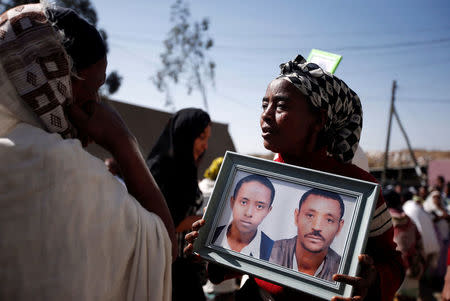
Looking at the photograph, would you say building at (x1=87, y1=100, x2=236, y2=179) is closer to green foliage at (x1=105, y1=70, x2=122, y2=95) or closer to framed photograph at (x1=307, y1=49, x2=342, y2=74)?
framed photograph at (x1=307, y1=49, x2=342, y2=74)

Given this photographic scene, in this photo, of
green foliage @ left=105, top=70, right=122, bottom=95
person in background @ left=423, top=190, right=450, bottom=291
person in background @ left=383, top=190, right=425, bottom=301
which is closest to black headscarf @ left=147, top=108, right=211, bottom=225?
person in background @ left=383, top=190, right=425, bottom=301

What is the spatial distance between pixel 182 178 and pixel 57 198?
1.58m

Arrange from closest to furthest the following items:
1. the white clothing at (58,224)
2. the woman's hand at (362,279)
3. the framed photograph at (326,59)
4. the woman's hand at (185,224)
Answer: the white clothing at (58,224)
the woman's hand at (362,279)
the framed photograph at (326,59)
the woman's hand at (185,224)

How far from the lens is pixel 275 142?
1.65m

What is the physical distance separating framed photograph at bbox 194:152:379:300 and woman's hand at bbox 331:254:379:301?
2cm

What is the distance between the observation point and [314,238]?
1.32 meters

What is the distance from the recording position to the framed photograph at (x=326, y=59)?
221 cm

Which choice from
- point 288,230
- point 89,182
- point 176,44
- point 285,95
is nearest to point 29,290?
point 89,182

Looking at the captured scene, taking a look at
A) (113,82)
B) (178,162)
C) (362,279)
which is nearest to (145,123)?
(178,162)

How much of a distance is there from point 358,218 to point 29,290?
116 centimetres

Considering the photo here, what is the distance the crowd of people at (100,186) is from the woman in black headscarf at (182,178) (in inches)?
35.4

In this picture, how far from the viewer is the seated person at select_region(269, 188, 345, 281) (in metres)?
1.28

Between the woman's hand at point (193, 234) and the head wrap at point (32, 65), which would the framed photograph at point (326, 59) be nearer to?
the woman's hand at point (193, 234)

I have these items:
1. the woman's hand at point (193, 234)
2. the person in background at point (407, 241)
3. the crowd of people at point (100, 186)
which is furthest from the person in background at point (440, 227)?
the woman's hand at point (193, 234)
